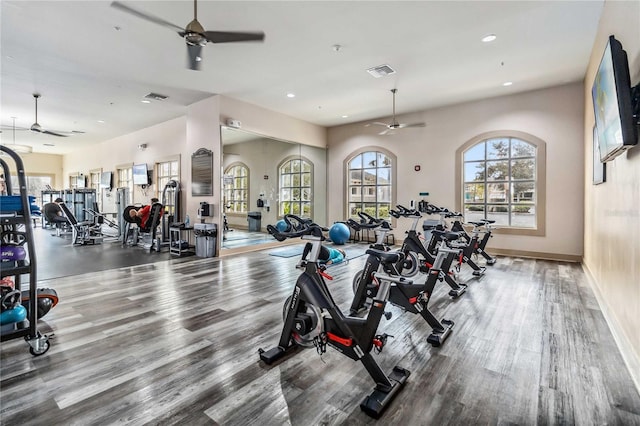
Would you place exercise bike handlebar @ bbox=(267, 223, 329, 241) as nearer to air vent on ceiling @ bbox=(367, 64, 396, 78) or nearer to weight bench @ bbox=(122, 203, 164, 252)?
air vent on ceiling @ bbox=(367, 64, 396, 78)

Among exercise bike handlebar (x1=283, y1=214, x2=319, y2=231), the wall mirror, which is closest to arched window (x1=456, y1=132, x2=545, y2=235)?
the wall mirror

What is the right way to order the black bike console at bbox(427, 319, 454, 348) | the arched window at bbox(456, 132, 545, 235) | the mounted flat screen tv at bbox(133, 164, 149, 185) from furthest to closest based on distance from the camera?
the mounted flat screen tv at bbox(133, 164, 149, 185), the arched window at bbox(456, 132, 545, 235), the black bike console at bbox(427, 319, 454, 348)

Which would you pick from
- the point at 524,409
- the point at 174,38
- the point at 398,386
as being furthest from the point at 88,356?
the point at 174,38

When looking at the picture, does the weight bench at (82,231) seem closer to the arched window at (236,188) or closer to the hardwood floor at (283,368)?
the arched window at (236,188)

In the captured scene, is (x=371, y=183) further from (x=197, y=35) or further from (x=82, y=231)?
(x=82, y=231)

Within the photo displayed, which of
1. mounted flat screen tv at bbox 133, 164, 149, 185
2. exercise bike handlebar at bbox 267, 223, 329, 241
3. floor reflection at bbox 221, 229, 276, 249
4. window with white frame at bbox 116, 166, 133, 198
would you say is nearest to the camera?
exercise bike handlebar at bbox 267, 223, 329, 241

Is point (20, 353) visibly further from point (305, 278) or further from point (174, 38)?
point (174, 38)

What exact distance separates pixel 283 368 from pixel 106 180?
40.8ft

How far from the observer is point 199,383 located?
214 centimetres

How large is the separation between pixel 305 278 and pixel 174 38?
162 inches

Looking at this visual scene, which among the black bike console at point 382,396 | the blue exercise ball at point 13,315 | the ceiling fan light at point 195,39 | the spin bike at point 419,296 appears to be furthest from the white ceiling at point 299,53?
the black bike console at point 382,396

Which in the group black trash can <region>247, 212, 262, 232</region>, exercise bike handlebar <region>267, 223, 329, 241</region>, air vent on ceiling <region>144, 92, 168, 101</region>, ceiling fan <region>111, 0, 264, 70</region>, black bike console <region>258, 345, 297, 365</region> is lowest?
black bike console <region>258, 345, 297, 365</region>

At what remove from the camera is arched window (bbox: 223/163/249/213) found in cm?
743

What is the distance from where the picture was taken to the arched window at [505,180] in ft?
21.7
